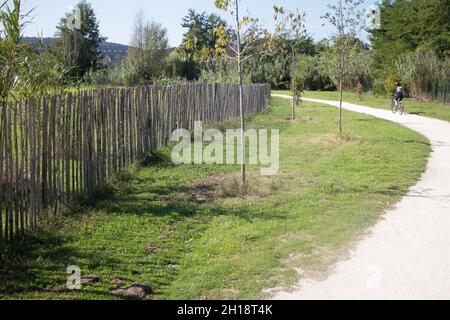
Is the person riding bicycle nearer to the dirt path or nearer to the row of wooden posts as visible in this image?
the row of wooden posts

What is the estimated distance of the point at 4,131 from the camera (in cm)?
573

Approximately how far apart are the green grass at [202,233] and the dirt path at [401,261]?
0.24 meters

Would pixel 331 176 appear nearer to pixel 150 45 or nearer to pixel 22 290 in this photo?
pixel 22 290

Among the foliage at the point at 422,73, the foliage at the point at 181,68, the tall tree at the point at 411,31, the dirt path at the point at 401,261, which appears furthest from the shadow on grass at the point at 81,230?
the foliage at the point at 181,68

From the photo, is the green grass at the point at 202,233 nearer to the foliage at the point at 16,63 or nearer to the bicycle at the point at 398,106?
the foliage at the point at 16,63

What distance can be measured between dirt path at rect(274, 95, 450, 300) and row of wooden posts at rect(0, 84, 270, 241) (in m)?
3.56

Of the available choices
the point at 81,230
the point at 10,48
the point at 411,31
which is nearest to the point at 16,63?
the point at 10,48

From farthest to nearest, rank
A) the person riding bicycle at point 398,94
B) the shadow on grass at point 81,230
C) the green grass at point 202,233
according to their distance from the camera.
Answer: the person riding bicycle at point 398,94 < the green grass at point 202,233 < the shadow on grass at point 81,230

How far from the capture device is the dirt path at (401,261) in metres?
4.54

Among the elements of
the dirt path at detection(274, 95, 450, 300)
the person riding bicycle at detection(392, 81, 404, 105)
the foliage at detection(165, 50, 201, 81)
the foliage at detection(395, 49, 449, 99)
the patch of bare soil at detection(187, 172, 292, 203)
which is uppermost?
the foliage at detection(165, 50, 201, 81)

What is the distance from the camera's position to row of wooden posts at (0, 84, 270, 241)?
5.84m

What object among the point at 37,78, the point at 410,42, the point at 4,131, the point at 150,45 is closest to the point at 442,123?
the point at 37,78

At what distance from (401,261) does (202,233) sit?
8.36 ft

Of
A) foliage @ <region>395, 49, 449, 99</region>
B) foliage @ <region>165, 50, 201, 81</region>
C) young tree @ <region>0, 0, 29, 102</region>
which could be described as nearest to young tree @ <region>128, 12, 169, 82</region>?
foliage @ <region>165, 50, 201, 81</region>
